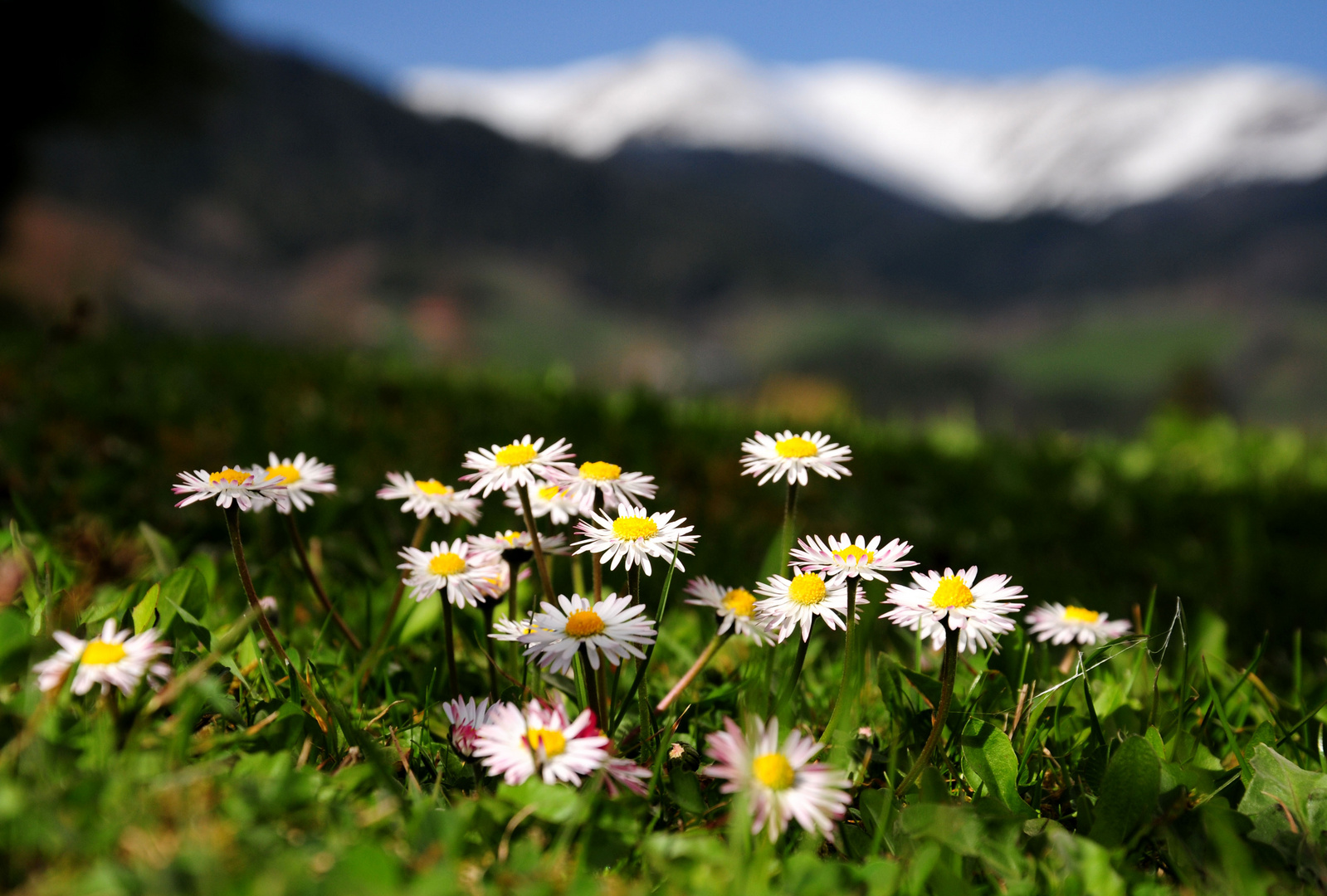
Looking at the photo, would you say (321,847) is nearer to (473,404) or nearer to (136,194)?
(473,404)

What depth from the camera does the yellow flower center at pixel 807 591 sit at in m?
0.92

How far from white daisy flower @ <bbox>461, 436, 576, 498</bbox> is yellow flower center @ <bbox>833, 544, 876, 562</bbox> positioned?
0.31 metres

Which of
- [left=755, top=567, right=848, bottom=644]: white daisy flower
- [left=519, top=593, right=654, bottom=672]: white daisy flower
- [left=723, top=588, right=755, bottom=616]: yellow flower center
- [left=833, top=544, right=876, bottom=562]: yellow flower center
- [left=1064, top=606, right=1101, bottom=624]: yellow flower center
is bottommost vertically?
[left=519, top=593, right=654, bottom=672]: white daisy flower

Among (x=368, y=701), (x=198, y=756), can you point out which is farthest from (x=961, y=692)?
(x=198, y=756)

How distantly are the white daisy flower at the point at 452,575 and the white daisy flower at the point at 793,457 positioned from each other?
1.09ft

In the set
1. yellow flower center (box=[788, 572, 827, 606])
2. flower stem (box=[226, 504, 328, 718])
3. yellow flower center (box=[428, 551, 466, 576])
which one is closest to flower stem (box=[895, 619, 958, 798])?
yellow flower center (box=[788, 572, 827, 606])

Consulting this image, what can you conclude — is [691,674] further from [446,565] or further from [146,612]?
[146,612]

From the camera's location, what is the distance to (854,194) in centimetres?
4056

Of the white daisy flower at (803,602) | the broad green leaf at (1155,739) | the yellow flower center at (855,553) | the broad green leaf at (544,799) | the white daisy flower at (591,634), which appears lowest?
the broad green leaf at (544,799)

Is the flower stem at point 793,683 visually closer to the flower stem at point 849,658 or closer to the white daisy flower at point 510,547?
the flower stem at point 849,658

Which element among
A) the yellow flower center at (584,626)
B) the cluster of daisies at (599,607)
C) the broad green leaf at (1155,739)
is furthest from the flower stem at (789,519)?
the broad green leaf at (1155,739)

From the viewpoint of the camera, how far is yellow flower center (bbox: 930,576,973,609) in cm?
87

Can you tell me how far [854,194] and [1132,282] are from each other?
14093 mm

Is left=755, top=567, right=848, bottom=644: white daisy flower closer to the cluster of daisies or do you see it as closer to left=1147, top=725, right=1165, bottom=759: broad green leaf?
the cluster of daisies
